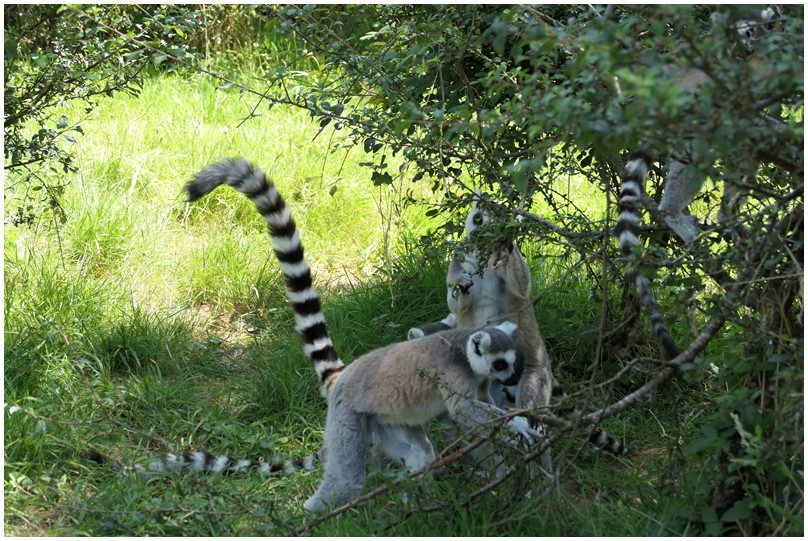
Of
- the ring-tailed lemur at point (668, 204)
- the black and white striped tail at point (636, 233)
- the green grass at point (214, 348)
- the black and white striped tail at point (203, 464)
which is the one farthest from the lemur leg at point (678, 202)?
the black and white striped tail at point (203, 464)

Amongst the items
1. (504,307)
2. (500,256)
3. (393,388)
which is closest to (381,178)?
(500,256)

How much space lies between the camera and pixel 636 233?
428 centimetres

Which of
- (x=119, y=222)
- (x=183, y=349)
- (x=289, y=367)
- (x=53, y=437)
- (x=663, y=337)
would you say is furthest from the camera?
(x=119, y=222)

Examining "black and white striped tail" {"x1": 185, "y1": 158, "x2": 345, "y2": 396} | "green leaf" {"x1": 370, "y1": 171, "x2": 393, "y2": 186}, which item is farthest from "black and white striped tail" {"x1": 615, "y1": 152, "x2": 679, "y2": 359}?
"black and white striped tail" {"x1": 185, "y1": 158, "x2": 345, "y2": 396}

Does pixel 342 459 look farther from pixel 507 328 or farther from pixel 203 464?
pixel 507 328

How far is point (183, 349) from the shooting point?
594 cm

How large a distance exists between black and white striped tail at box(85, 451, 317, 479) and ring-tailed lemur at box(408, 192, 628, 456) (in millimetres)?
996

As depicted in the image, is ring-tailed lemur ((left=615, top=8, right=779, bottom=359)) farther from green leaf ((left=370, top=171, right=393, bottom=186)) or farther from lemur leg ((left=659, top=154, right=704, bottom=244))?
green leaf ((left=370, top=171, right=393, bottom=186))

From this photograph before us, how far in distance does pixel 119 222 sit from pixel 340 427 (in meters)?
3.50

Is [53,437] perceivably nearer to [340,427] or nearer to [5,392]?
[5,392]

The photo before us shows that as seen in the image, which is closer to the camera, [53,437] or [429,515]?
[429,515]

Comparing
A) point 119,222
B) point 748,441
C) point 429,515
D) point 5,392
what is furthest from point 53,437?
point 748,441

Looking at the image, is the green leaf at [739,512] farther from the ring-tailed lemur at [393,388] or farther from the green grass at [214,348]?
the ring-tailed lemur at [393,388]

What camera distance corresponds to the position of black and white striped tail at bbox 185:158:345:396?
4.39 m
